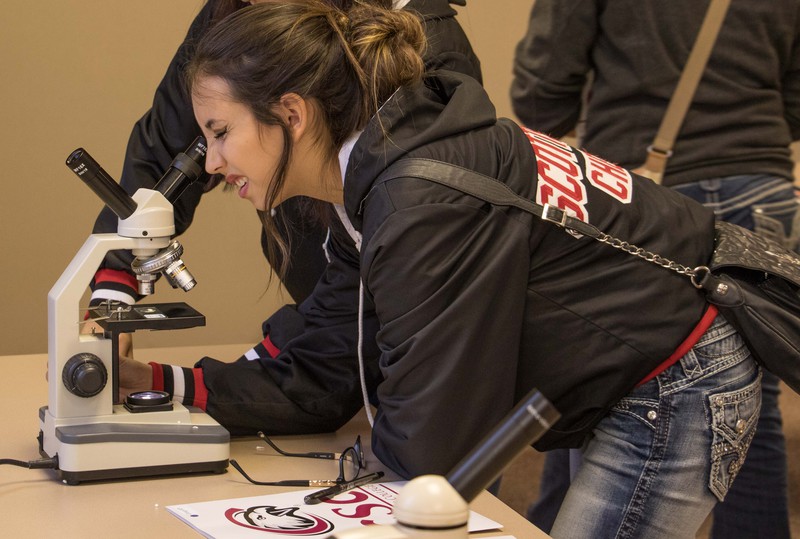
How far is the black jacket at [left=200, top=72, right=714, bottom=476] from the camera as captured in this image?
1227mm

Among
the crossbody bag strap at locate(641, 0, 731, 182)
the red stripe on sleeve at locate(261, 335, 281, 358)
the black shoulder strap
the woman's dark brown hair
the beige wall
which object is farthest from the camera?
the beige wall

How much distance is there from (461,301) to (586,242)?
0.21 m

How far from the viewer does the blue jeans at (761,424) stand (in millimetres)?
1892

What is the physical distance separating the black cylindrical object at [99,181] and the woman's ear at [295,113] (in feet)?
0.79

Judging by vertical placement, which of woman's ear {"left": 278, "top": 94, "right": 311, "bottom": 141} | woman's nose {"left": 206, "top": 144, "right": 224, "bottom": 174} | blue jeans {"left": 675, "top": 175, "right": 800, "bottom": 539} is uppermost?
woman's ear {"left": 278, "top": 94, "right": 311, "bottom": 141}

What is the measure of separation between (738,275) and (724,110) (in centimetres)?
64

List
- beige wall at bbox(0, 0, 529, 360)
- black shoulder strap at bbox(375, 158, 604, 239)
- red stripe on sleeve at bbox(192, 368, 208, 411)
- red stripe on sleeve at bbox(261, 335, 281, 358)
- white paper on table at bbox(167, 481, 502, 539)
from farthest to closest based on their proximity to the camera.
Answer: beige wall at bbox(0, 0, 529, 360)
red stripe on sleeve at bbox(261, 335, 281, 358)
red stripe on sleeve at bbox(192, 368, 208, 411)
black shoulder strap at bbox(375, 158, 604, 239)
white paper on table at bbox(167, 481, 502, 539)

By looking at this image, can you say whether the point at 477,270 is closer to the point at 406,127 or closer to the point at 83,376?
the point at 406,127

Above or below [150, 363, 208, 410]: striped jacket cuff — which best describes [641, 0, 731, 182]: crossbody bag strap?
above

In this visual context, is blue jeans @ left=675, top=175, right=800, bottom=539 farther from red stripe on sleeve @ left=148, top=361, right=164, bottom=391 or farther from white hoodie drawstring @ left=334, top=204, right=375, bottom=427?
red stripe on sleeve @ left=148, top=361, right=164, bottom=391

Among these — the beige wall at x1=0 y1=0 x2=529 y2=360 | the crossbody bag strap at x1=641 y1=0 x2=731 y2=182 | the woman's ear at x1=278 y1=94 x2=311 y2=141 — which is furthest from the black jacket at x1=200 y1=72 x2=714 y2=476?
the beige wall at x1=0 y1=0 x2=529 y2=360

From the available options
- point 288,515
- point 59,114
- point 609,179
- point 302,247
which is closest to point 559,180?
point 609,179

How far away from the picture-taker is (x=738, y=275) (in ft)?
4.59

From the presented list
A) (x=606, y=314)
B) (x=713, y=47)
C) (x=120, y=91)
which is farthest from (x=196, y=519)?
A: (x=120, y=91)
